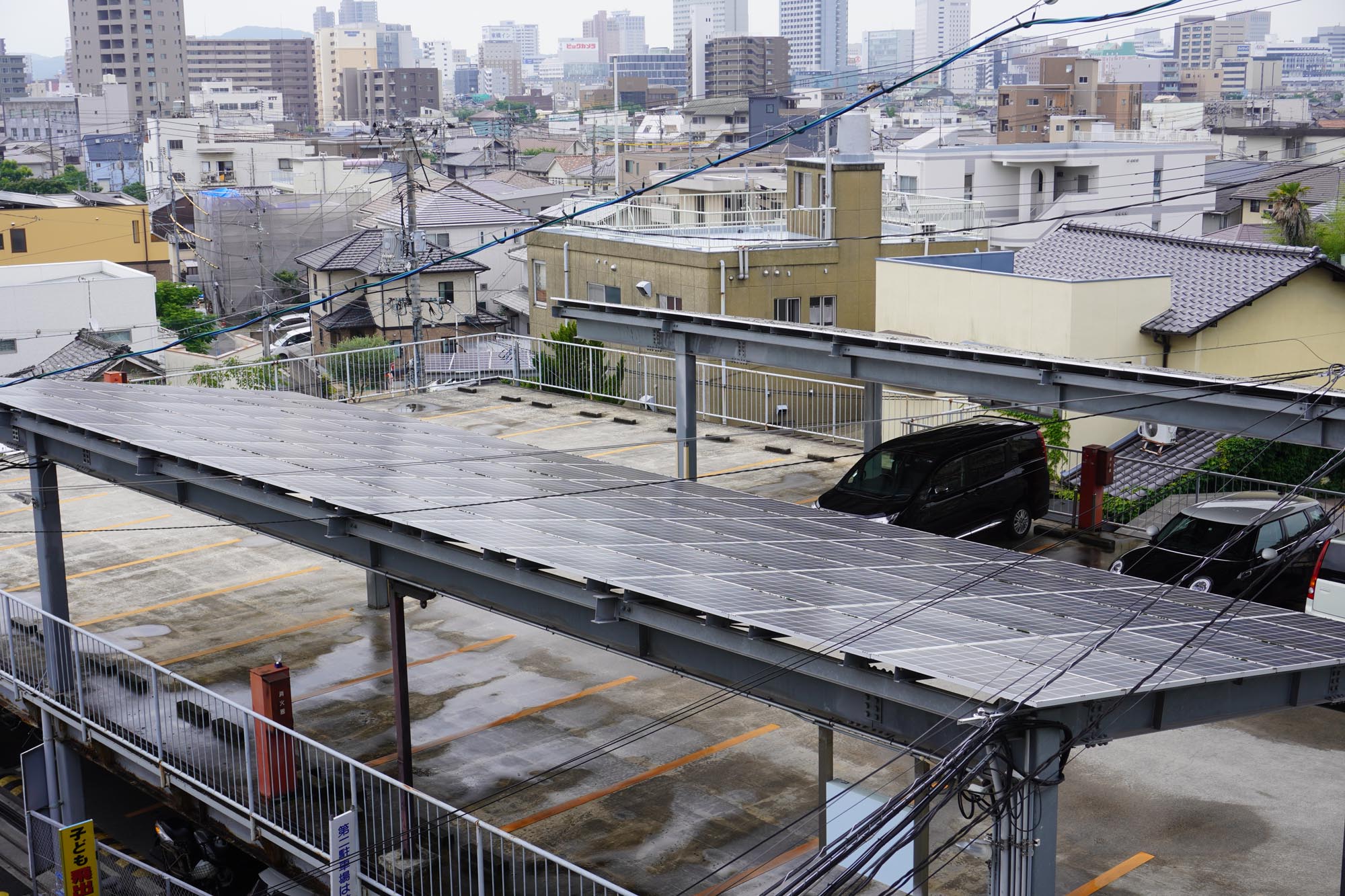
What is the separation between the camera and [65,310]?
52.3 meters

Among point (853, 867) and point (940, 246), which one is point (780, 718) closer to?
point (853, 867)

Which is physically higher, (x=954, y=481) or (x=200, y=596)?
(x=954, y=481)

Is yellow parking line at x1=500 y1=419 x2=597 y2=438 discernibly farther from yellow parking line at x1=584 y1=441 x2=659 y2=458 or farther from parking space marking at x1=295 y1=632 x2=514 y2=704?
parking space marking at x1=295 y1=632 x2=514 y2=704

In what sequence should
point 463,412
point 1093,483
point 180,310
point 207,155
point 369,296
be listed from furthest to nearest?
1. point 207,155
2. point 180,310
3. point 369,296
4. point 463,412
5. point 1093,483

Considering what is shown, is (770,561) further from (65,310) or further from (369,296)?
(65,310)

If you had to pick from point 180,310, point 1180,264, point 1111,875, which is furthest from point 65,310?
point 1111,875

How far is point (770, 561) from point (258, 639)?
945cm

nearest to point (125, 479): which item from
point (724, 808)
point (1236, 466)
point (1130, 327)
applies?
point (724, 808)

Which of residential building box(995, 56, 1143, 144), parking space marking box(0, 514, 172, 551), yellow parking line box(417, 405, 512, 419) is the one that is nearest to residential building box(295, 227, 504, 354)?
yellow parking line box(417, 405, 512, 419)

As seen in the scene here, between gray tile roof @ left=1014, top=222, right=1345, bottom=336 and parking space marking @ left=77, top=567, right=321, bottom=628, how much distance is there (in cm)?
1558

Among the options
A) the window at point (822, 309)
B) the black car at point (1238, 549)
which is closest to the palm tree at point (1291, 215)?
the window at point (822, 309)

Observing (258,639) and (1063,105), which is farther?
(1063,105)

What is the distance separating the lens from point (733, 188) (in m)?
56.6

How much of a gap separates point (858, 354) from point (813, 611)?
9.33 m
